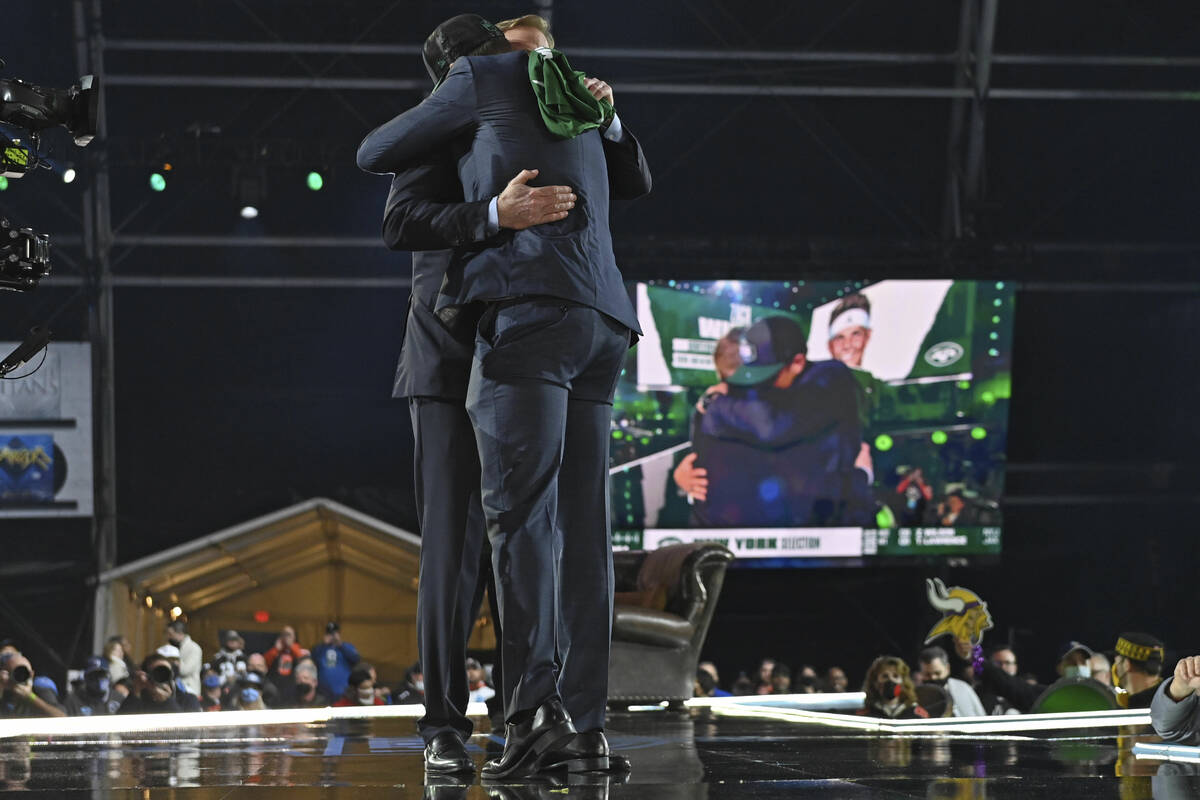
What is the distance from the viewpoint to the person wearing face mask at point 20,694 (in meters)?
7.38

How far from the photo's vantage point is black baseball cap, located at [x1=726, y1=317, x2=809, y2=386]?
1165 centimetres

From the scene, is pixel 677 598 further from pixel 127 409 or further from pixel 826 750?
pixel 127 409

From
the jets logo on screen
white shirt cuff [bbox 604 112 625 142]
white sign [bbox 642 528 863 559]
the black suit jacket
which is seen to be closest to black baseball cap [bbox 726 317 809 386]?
the jets logo on screen

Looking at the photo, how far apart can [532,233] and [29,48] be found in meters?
10.7

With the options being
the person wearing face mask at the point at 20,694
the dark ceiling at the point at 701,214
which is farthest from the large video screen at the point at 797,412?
the person wearing face mask at the point at 20,694

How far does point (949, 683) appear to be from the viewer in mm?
6172

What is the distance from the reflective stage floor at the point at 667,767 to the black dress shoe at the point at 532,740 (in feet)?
0.14

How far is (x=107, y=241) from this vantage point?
11633 mm

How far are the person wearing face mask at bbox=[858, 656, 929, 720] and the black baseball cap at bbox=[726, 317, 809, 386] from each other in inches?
272

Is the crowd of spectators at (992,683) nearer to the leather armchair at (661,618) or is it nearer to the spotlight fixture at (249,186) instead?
the leather armchair at (661,618)

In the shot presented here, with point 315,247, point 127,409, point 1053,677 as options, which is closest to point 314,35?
point 315,247

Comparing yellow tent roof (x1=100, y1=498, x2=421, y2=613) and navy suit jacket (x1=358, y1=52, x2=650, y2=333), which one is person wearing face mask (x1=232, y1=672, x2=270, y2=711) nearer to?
yellow tent roof (x1=100, y1=498, x2=421, y2=613)

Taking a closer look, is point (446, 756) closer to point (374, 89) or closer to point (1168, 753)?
point (1168, 753)

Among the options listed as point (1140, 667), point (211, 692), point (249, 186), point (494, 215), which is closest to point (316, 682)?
point (211, 692)
